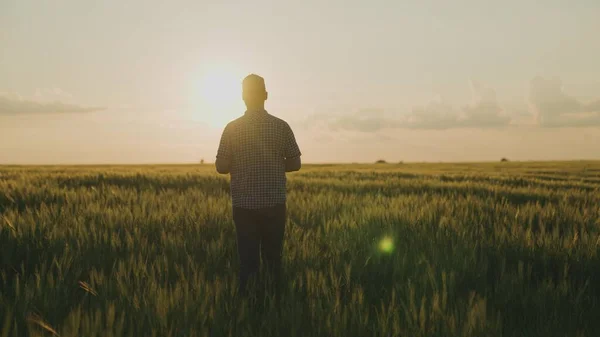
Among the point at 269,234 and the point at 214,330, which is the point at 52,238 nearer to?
the point at 269,234

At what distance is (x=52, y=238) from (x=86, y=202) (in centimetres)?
357

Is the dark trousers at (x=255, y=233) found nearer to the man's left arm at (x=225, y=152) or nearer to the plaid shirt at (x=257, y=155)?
the plaid shirt at (x=257, y=155)

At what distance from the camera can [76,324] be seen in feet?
9.31

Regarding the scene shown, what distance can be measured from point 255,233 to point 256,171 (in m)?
0.59

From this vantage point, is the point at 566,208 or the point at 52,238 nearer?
the point at 52,238

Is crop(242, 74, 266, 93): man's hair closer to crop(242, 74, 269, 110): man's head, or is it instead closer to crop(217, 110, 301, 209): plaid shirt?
crop(242, 74, 269, 110): man's head

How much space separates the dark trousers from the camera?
4352 millimetres

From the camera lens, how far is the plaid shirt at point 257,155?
4.33 meters

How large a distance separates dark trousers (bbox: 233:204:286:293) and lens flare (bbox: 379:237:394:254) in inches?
65.5

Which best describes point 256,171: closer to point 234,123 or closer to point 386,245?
point 234,123

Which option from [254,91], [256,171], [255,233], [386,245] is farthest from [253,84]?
[386,245]

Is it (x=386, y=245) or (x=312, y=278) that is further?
(x=386, y=245)

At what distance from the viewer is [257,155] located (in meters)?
4.39

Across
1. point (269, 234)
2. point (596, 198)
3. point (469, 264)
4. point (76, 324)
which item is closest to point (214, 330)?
point (76, 324)
